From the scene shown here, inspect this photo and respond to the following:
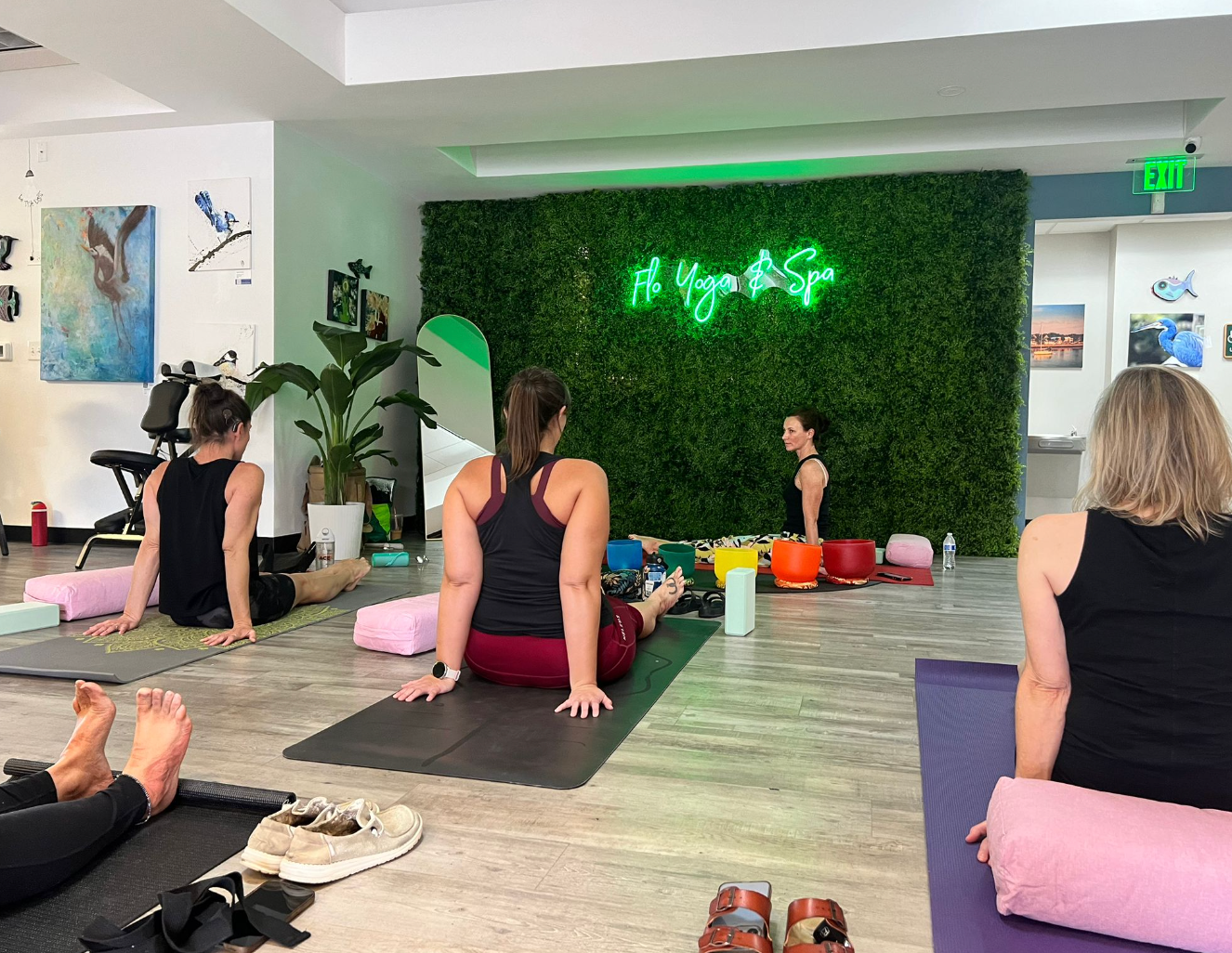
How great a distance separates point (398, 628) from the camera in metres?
3.60

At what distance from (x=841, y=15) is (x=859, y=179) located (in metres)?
2.67

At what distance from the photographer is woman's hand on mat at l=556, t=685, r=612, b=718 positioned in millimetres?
2738

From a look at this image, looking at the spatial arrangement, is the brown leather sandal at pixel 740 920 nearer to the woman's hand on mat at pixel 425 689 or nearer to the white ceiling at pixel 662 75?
the woman's hand on mat at pixel 425 689

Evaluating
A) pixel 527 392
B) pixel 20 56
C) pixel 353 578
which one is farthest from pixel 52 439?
pixel 527 392

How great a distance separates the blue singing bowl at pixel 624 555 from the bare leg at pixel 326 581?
137cm

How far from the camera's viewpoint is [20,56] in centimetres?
596

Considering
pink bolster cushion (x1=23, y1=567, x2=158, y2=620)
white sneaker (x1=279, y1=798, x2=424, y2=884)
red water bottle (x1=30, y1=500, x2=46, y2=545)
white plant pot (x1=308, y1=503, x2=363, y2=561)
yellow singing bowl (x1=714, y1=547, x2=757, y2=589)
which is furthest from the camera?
red water bottle (x1=30, y1=500, x2=46, y2=545)

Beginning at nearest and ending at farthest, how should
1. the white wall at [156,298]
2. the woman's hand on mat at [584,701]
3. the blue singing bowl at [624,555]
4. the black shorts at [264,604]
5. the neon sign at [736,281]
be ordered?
the woman's hand on mat at [584,701]
the black shorts at [264,604]
the blue singing bowl at [624,555]
the white wall at [156,298]
the neon sign at [736,281]

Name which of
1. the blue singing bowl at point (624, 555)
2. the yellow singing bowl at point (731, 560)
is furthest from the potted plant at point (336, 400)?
the yellow singing bowl at point (731, 560)

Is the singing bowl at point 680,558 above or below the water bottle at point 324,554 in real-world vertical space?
above

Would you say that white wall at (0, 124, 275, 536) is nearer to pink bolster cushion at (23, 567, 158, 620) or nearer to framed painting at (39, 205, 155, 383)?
framed painting at (39, 205, 155, 383)

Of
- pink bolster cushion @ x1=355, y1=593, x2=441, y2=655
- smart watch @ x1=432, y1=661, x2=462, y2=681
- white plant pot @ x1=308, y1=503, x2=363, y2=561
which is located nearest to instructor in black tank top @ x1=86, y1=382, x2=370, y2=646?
pink bolster cushion @ x1=355, y1=593, x2=441, y2=655

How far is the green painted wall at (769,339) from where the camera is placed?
7031 millimetres

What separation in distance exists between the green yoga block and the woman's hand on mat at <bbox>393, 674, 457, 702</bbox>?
199 cm
